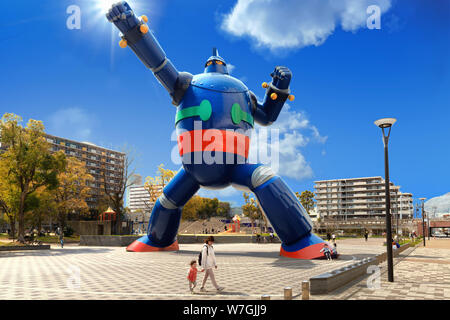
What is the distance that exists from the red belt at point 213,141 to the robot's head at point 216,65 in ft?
13.5

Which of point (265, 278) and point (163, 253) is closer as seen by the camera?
point (265, 278)

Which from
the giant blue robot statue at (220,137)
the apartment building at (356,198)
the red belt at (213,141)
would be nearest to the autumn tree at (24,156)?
the giant blue robot statue at (220,137)

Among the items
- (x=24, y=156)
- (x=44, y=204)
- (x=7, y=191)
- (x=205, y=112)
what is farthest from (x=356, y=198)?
(x=205, y=112)

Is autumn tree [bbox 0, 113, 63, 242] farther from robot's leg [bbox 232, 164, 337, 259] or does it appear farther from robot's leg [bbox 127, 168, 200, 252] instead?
robot's leg [bbox 232, 164, 337, 259]

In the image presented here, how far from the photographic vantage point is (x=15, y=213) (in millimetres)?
36562

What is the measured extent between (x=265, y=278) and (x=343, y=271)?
2.48 m

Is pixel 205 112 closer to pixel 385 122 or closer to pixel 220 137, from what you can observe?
pixel 220 137

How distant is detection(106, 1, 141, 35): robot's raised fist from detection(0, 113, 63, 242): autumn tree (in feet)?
57.3

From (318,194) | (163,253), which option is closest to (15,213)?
(163,253)

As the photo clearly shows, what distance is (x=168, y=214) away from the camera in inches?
758

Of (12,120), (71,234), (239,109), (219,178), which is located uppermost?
(12,120)
